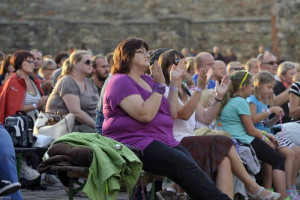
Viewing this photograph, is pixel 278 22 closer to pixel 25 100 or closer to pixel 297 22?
pixel 297 22

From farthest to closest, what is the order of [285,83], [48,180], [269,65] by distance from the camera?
1. [269,65]
2. [285,83]
3. [48,180]

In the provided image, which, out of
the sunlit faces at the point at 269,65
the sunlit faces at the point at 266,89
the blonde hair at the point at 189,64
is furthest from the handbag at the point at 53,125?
the sunlit faces at the point at 269,65

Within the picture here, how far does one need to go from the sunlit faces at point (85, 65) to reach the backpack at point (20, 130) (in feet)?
5.10

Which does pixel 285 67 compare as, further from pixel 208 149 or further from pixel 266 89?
pixel 208 149

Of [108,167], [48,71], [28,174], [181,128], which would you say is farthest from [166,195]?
[48,71]

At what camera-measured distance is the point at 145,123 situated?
Result: 7469 mm

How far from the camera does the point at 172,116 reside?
7.97 metres

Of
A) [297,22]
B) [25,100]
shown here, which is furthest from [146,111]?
[297,22]

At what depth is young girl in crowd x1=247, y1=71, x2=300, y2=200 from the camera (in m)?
10.1

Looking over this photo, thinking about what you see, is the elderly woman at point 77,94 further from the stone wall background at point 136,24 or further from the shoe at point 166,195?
the stone wall background at point 136,24

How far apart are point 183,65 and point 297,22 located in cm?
1816

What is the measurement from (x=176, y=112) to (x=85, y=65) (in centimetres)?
288

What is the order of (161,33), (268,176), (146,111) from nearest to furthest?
(146,111)
(268,176)
(161,33)

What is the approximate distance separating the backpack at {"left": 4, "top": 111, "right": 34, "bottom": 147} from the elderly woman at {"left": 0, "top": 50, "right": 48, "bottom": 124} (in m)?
1.43
